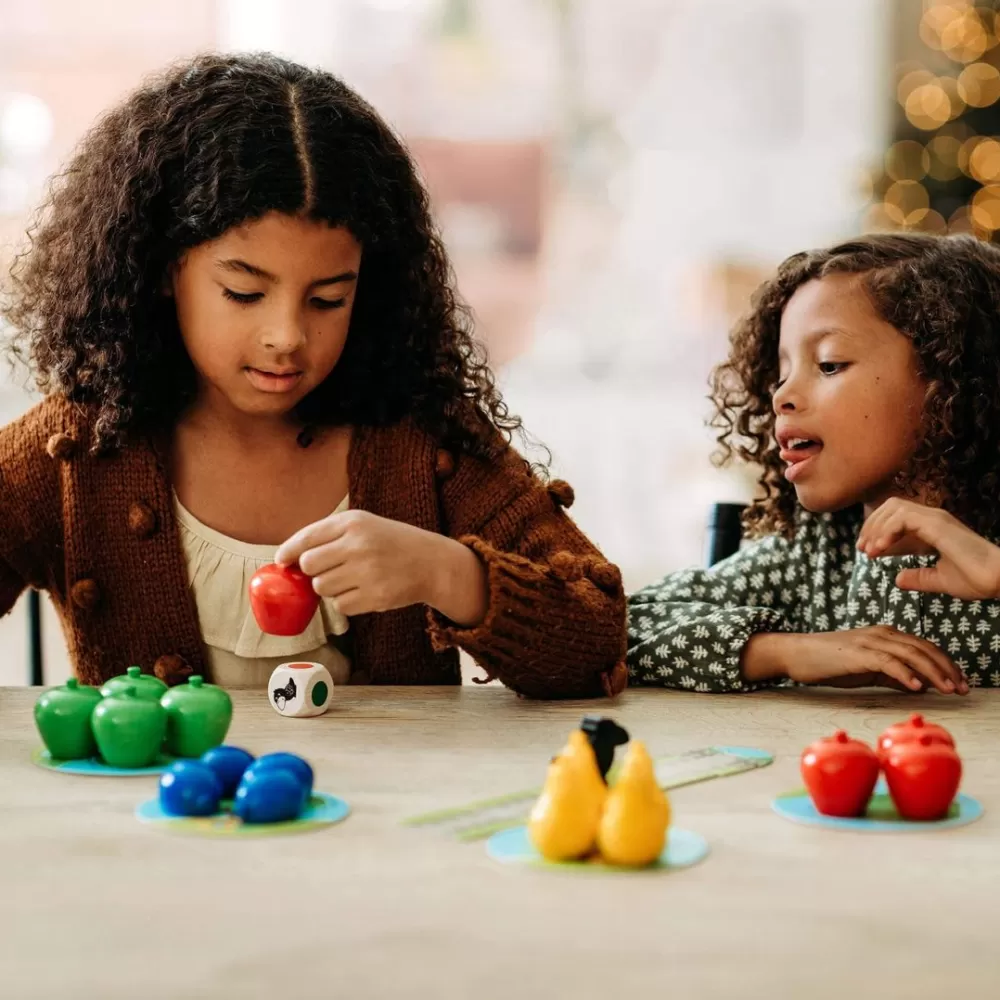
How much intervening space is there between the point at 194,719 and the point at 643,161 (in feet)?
11.2

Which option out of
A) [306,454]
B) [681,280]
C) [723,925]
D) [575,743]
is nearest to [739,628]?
[306,454]

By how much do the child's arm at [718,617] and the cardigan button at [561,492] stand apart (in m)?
0.18

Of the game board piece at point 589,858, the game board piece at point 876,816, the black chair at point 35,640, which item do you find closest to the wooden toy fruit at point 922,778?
the game board piece at point 876,816

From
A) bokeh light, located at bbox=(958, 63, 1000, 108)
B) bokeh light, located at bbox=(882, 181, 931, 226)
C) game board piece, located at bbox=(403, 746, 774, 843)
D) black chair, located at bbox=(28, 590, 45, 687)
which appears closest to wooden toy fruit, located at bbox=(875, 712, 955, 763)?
game board piece, located at bbox=(403, 746, 774, 843)

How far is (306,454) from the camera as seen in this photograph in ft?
5.12

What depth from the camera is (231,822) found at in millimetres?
874

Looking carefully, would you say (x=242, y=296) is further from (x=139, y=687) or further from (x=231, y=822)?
(x=231, y=822)

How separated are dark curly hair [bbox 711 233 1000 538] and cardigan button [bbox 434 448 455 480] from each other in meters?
0.45

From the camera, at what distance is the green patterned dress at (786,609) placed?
1.45m

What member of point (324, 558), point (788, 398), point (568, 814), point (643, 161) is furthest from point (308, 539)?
point (643, 161)

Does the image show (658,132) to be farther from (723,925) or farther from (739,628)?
(723,925)

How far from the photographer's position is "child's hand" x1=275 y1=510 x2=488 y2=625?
1.22 m

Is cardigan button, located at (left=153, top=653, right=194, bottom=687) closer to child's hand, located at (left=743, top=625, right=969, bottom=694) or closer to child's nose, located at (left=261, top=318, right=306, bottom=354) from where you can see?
child's nose, located at (left=261, top=318, right=306, bottom=354)

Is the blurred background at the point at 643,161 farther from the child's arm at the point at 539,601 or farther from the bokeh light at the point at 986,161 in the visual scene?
the child's arm at the point at 539,601
